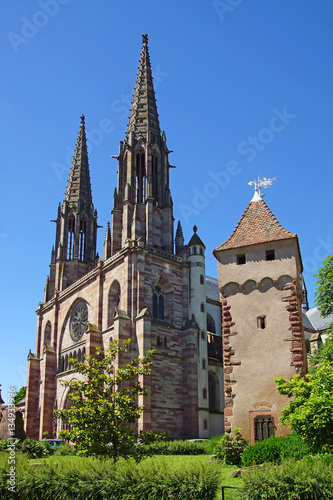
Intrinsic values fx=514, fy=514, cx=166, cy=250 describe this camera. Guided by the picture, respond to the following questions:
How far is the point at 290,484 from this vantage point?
993 cm

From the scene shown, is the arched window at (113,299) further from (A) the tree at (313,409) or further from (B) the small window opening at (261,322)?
(A) the tree at (313,409)

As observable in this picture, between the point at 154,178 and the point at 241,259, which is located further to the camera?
the point at 154,178

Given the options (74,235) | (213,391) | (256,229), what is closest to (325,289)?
(256,229)

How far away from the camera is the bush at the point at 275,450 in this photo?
1453 cm

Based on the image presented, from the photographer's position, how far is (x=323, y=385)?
14219mm

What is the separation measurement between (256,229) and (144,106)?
28.4 metres

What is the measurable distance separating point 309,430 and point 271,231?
864 cm

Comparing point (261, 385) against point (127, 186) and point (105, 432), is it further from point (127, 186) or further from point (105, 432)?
point (127, 186)

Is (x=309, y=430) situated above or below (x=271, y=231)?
below

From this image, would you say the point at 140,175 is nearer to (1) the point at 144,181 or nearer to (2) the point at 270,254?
(1) the point at 144,181

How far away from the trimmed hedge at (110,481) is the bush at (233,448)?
637 centimetres

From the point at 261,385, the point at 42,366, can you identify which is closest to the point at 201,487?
the point at 261,385

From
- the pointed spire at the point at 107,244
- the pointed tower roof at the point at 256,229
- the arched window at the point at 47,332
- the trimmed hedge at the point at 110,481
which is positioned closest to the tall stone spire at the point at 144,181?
the pointed spire at the point at 107,244

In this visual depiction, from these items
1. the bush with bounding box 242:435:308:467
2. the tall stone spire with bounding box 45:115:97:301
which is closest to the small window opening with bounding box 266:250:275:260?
the bush with bounding box 242:435:308:467
